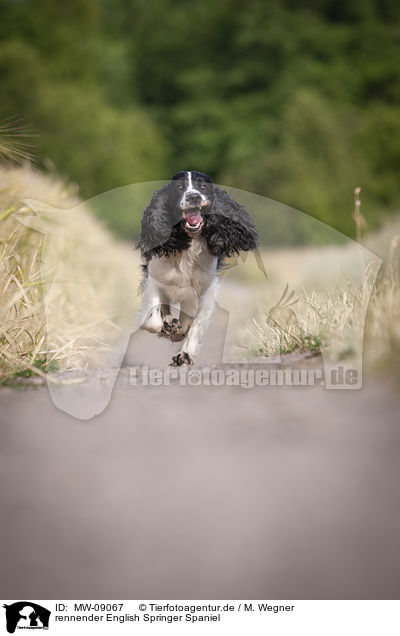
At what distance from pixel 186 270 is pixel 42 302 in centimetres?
133

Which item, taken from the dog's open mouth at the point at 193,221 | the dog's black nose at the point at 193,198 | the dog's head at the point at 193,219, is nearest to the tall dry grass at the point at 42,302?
the dog's head at the point at 193,219

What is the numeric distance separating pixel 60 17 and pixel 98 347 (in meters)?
22.4

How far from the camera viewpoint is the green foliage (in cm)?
1767

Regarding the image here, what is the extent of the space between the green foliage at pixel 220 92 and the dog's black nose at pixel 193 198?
11.6 meters

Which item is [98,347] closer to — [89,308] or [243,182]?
[89,308]

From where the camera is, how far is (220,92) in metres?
25.1

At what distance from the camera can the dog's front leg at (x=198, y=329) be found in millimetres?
3385

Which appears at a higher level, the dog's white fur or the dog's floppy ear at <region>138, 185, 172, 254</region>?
the dog's floppy ear at <region>138, 185, 172, 254</region>
